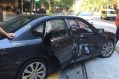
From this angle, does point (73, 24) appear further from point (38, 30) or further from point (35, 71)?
point (35, 71)

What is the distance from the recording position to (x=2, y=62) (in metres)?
5.04

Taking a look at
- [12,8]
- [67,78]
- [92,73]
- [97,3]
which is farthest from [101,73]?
[97,3]

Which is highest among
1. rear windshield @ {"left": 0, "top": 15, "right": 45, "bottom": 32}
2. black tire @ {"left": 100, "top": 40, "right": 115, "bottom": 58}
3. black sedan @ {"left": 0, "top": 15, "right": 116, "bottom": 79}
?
rear windshield @ {"left": 0, "top": 15, "right": 45, "bottom": 32}

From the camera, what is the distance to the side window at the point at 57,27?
607 cm

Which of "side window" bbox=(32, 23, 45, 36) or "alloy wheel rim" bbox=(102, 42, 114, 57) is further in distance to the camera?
"alloy wheel rim" bbox=(102, 42, 114, 57)

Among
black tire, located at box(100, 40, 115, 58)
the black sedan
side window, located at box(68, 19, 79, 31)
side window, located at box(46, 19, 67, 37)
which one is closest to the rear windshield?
the black sedan

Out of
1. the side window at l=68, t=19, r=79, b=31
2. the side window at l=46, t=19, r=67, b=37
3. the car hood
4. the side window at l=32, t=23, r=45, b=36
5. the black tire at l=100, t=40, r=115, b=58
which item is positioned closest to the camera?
the car hood

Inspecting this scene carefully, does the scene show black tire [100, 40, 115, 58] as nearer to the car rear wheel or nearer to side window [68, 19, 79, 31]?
the car rear wheel

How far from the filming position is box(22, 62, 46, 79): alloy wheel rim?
5.46 m

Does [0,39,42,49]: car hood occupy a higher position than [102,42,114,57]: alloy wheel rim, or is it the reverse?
[0,39,42,49]: car hood

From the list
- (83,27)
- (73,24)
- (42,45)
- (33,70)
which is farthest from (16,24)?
(83,27)

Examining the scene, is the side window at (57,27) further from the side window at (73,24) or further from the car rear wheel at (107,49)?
the car rear wheel at (107,49)

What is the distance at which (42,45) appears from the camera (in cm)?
572

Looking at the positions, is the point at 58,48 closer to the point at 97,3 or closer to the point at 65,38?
the point at 65,38
